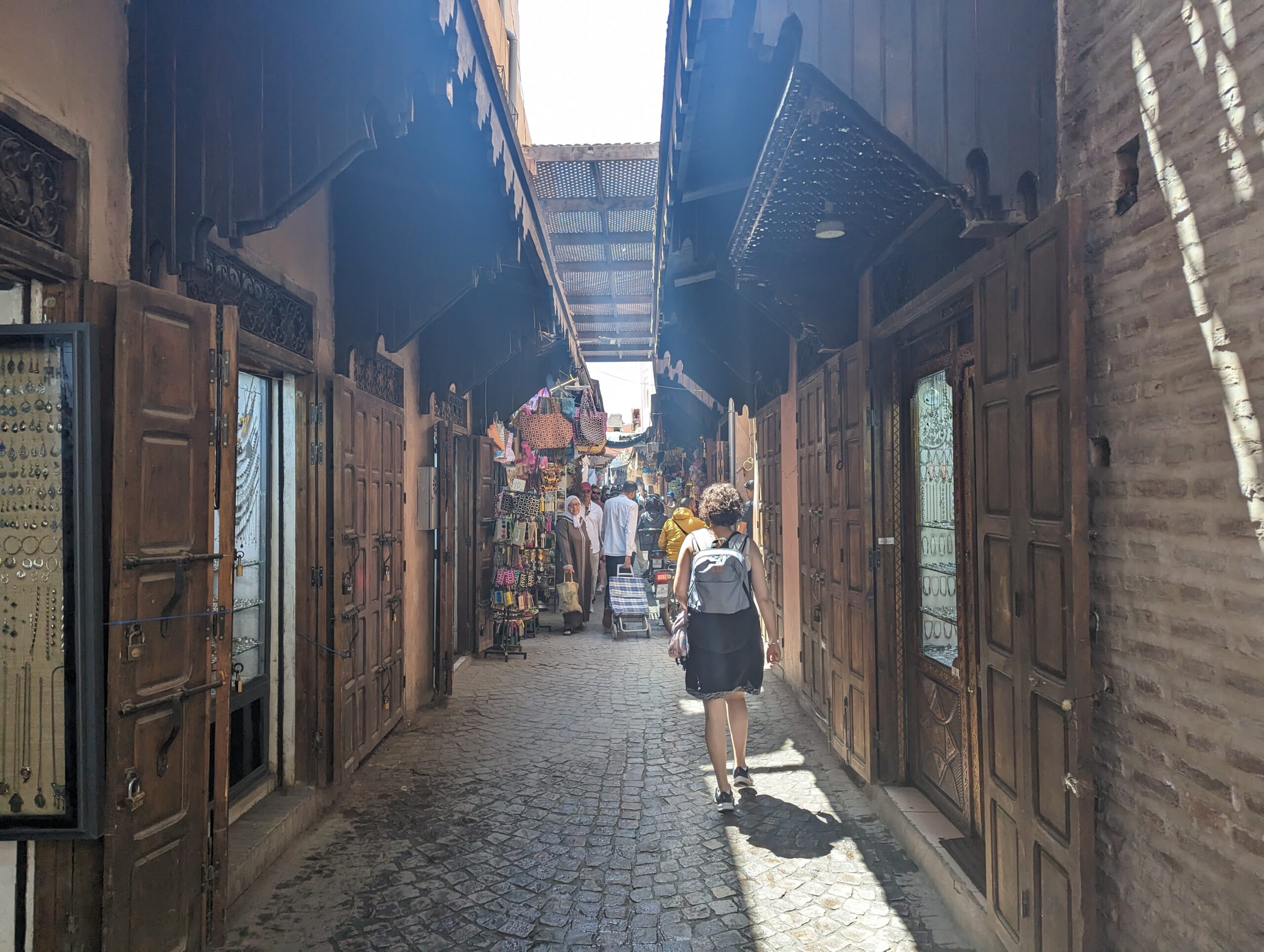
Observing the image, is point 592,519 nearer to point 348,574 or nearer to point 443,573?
point 443,573

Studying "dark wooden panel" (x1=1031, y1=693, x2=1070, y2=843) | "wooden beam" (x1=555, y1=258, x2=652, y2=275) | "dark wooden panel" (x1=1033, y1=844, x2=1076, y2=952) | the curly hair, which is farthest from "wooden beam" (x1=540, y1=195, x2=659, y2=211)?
"dark wooden panel" (x1=1033, y1=844, x2=1076, y2=952)

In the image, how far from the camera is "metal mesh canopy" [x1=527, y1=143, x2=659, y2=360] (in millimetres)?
7953

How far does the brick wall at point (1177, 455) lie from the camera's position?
77.6 inches

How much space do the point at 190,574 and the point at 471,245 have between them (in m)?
3.46

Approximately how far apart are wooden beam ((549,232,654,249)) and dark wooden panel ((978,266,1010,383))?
22.8 ft

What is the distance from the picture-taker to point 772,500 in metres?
8.77

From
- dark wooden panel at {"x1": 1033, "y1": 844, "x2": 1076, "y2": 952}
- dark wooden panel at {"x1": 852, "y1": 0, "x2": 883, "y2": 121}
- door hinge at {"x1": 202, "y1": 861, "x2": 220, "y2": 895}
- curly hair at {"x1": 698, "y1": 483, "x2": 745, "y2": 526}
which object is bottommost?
door hinge at {"x1": 202, "y1": 861, "x2": 220, "y2": 895}

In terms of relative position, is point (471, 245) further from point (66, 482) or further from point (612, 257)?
point (612, 257)

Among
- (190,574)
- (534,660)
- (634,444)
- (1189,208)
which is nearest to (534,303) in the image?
(534,660)

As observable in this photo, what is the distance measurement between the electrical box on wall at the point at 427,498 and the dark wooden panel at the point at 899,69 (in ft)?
17.0

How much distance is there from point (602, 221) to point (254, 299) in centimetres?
585

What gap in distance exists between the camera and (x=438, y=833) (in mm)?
4555

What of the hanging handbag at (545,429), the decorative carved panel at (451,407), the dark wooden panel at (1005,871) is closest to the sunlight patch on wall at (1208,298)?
the dark wooden panel at (1005,871)

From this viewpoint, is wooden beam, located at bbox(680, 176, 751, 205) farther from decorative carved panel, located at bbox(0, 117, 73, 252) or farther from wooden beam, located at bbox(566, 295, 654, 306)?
wooden beam, located at bbox(566, 295, 654, 306)
